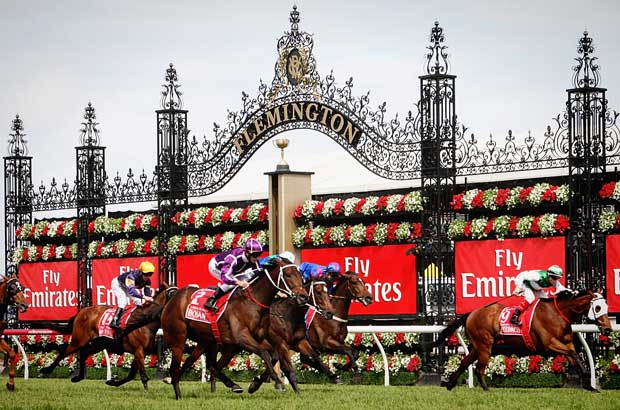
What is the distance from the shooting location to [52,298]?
25.7 m

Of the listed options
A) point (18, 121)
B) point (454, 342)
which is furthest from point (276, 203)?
point (18, 121)

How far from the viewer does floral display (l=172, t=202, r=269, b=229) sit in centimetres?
2195

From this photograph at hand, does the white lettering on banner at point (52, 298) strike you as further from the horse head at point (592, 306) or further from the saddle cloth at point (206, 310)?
the horse head at point (592, 306)

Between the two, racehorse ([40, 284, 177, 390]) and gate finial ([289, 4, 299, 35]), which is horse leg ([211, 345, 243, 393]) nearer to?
racehorse ([40, 284, 177, 390])

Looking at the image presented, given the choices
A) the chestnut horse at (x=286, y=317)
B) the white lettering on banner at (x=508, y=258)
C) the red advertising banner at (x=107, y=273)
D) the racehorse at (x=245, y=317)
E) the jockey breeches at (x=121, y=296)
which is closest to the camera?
the racehorse at (x=245, y=317)

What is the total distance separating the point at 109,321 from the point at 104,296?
21.2 ft

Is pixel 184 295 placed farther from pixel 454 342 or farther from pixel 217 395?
pixel 454 342

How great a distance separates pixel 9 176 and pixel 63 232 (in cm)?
168

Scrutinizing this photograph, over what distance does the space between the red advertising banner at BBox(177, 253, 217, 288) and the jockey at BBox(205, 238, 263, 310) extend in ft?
20.7

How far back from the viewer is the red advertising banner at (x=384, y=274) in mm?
19750

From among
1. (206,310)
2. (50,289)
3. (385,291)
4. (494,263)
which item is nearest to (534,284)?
(494,263)

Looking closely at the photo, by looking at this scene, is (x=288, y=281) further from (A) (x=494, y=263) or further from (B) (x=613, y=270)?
(B) (x=613, y=270)

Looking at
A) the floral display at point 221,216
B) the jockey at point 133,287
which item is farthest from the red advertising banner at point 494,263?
the jockey at point 133,287

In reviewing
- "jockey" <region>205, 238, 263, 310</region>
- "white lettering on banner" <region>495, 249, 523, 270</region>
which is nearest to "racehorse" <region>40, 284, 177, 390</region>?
"jockey" <region>205, 238, 263, 310</region>
